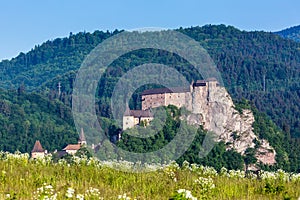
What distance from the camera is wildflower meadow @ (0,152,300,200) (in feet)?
34.0

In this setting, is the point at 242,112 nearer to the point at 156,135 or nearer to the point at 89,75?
the point at 156,135

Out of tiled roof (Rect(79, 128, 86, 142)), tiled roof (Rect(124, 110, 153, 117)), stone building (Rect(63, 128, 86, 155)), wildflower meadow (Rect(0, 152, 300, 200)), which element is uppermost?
tiled roof (Rect(124, 110, 153, 117))

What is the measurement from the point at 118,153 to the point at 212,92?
38.5 metres

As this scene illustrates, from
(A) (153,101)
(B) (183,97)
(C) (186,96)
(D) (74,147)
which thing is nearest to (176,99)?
(B) (183,97)

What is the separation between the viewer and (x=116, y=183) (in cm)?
1183

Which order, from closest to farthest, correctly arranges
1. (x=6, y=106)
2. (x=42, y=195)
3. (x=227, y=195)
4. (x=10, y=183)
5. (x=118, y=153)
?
(x=42, y=195)
(x=10, y=183)
(x=227, y=195)
(x=118, y=153)
(x=6, y=106)

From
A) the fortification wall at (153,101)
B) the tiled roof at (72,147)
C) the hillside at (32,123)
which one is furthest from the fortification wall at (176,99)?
the hillside at (32,123)

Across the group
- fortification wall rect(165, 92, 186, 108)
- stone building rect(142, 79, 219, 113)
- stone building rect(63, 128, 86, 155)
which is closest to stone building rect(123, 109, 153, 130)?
fortification wall rect(165, 92, 186, 108)

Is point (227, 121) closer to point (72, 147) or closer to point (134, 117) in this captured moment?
point (134, 117)

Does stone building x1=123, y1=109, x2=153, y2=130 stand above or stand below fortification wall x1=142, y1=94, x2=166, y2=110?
below

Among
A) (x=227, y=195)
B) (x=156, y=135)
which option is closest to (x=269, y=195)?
(x=227, y=195)

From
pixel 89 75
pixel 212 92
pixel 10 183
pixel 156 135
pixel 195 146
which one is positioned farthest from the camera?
pixel 89 75

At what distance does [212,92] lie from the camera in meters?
136

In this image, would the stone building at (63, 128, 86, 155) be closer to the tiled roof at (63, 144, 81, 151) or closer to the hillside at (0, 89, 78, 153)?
the tiled roof at (63, 144, 81, 151)
